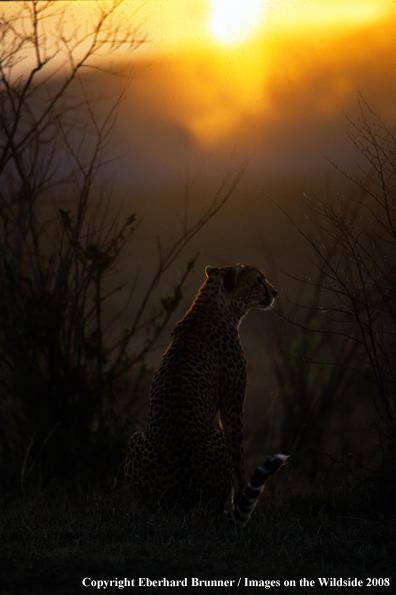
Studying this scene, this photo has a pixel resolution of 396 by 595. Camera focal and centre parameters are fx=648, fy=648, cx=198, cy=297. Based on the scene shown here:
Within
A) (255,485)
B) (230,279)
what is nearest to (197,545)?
(255,485)

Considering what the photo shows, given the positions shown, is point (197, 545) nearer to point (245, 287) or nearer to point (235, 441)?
point (235, 441)

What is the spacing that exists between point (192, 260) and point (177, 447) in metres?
1.71

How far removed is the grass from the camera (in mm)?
2447

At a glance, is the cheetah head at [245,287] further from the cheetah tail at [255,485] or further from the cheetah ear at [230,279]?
the cheetah tail at [255,485]

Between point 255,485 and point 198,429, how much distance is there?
409 mm

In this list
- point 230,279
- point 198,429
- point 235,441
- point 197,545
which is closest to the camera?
point 197,545

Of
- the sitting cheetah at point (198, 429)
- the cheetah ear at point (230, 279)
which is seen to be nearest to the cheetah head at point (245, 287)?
the cheetah ear at point (230, 279)

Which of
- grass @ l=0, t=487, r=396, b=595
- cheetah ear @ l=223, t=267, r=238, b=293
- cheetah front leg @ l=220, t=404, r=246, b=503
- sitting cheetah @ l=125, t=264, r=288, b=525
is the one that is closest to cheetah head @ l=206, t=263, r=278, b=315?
cheetah ear @ l=223, t=267, r=238, b=293

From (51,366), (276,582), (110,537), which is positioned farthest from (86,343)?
(276,582)

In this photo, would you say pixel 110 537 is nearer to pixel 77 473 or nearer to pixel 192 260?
pixel 77 473

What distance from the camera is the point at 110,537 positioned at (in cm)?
300

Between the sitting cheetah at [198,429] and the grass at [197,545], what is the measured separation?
14cm

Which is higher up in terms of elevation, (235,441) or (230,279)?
(230,279)

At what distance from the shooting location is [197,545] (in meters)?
2.84
